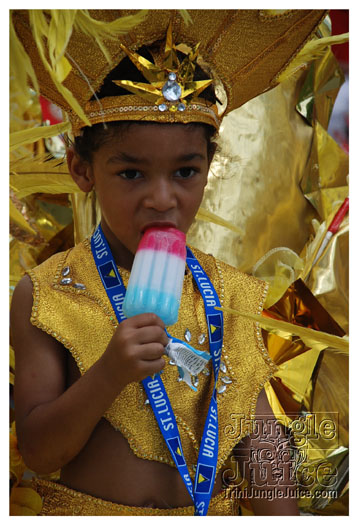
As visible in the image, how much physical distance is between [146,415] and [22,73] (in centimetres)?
82

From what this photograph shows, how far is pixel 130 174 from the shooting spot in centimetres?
157

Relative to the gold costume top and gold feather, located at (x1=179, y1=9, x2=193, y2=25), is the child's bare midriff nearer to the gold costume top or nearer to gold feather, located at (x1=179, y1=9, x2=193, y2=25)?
the gold costume top

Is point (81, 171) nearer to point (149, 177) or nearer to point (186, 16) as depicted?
point (149, 177)

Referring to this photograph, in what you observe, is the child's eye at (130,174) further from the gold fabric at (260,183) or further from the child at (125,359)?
the gold fabric at (260,183)

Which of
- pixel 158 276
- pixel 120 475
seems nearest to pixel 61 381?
pixel 120 475

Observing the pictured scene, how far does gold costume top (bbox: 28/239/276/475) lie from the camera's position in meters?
1.64

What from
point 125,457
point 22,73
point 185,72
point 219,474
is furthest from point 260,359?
point 22,73

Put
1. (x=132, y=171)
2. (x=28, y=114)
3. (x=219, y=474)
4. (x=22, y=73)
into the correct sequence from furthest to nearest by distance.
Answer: (x=28, y=114), (x=219, y=474), (x=132, y=171), (x=22, y=73)

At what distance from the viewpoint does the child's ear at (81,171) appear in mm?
1717

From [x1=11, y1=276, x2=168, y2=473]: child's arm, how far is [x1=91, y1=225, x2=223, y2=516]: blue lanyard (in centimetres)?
17

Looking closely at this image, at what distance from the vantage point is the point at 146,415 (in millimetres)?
1657

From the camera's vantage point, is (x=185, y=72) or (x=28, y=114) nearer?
(x=185, y=72)

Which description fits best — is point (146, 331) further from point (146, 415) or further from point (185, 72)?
point (185, 72)

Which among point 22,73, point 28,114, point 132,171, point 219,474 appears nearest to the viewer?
point 22,73
